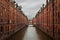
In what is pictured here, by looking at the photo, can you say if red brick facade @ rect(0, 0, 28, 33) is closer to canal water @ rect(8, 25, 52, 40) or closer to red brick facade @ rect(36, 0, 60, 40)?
canal water @ rect(8, 25, 52, 40)

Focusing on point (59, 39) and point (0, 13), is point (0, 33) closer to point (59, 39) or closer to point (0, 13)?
point (0, 13)

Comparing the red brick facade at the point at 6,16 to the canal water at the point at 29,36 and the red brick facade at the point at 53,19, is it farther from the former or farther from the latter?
the red brick facade at the point at 53,19

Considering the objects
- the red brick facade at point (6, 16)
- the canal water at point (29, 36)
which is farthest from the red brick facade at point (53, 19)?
the red brick facade at point (6, 16)

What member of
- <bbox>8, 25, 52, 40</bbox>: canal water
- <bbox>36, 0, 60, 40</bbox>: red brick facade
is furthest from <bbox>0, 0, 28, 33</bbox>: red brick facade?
<bbox>36, 0, 60, 40</bbox>: red brick facade

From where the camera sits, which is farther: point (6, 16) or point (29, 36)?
point (29, 36)

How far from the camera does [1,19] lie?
418 inches

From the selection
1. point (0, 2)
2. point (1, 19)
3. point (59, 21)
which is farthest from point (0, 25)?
point (59, 21)

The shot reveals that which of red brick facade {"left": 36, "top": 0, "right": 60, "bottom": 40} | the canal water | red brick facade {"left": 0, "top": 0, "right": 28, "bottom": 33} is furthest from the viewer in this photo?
the canal water

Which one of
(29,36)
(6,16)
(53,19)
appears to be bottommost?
(29,36)

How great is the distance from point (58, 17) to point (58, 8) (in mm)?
605

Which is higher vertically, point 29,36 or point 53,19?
point 53,19

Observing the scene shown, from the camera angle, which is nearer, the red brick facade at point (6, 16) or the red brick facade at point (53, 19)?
the red brick facade at point (53, 19)

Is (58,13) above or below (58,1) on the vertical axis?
below

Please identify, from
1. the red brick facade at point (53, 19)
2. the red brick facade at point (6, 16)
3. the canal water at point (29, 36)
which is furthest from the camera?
the canal water at point (29, 36)
